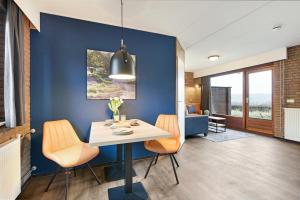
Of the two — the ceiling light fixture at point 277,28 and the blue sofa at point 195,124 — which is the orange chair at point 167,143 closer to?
the blue sofa at point 195,124

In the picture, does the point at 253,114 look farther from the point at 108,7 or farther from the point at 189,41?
the point at 108,7

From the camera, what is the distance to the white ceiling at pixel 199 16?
219cm

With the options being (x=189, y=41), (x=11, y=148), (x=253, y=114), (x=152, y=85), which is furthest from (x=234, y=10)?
(x=253, y=114)

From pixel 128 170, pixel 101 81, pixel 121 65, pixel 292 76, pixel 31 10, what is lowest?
pixel 128 170

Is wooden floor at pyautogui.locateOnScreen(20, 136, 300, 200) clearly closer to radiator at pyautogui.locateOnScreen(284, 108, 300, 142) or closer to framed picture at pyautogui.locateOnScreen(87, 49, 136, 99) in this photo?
radiator at pyautogui.locateOnScreen(284, 108, 300, 142)

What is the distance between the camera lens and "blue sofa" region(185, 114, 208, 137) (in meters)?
4.44

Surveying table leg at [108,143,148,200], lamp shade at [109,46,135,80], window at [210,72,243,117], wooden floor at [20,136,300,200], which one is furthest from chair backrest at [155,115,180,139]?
window at [210,72,243,117]

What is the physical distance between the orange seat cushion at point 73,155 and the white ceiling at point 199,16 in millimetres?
2075

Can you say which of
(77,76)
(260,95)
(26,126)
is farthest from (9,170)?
(260,95)

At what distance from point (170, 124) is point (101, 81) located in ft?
4.78

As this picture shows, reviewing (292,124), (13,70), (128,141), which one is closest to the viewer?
(128,141)

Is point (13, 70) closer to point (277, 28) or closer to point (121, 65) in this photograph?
point (121, 65)

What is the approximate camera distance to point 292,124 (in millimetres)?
4047

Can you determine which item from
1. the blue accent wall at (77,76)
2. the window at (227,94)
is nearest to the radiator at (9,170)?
the blue accent wall at (77,76)
